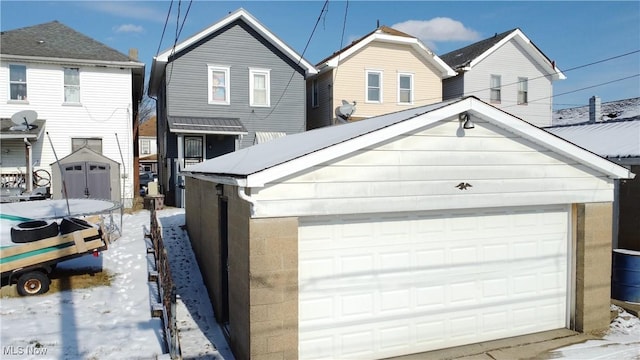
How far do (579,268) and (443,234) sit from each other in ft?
8.77

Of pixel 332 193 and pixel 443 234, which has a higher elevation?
pixel 332 193

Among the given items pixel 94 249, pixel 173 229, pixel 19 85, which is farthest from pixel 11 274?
pixel 19 85

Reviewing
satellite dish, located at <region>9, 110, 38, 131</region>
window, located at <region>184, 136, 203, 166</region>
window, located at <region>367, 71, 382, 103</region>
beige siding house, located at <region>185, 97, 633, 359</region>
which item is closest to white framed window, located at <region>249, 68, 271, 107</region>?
window, located at <region>184, 136, 203, 166</region>

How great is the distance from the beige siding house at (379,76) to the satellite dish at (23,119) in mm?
12125

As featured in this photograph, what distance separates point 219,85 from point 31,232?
11869 mm

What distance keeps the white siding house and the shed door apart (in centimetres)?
84

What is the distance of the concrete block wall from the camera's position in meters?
5.57

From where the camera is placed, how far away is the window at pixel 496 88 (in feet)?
78.0

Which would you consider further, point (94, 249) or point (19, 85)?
point (19, 85)

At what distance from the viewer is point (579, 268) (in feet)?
24.8

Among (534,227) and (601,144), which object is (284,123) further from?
(534,227)

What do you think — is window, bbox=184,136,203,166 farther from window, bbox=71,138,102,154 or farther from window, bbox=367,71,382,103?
window, bbox=367,71,382,103

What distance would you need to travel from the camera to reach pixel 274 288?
5.68m

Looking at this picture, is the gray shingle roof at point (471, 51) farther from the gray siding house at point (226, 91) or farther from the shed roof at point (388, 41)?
the gray siding house at point (226, 91)
